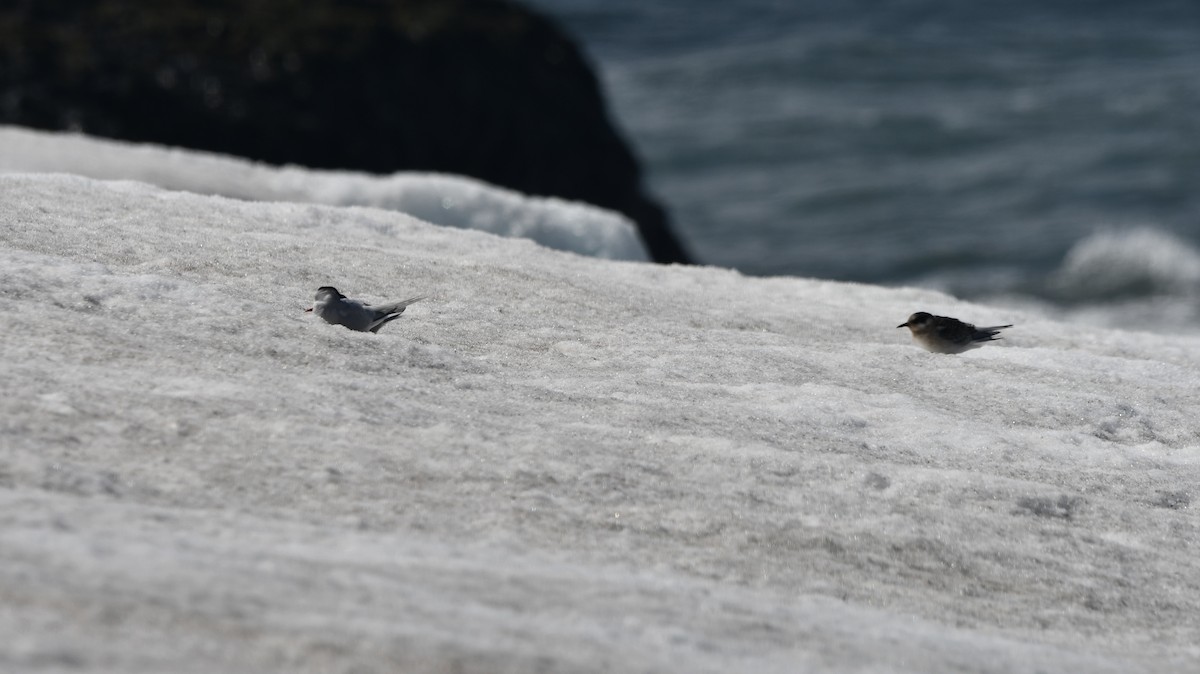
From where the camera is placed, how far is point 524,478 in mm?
4086

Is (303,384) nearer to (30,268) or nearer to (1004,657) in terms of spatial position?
(30,268)

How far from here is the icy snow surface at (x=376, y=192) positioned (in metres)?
9.13

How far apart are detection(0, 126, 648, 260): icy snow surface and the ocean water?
14.7m

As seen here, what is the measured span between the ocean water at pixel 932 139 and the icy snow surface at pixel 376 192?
48.1 ft

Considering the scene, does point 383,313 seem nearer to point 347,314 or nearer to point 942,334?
point 347,314

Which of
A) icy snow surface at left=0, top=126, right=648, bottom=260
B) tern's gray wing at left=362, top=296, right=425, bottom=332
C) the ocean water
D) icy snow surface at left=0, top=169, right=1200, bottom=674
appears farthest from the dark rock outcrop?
tern's gray wing at left=362, top=296, right=425, bottom=332

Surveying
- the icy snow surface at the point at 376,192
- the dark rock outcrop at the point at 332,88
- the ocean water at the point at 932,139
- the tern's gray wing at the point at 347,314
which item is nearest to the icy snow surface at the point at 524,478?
the tern's gray wing at the point at 347,314

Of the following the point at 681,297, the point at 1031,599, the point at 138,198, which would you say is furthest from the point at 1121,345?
the point at 138,198

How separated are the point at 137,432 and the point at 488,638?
53.6 inches

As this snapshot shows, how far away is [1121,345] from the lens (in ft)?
22.6

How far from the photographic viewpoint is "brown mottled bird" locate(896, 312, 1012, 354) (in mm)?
6082

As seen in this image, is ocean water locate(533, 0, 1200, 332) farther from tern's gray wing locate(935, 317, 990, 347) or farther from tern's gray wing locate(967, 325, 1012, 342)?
tern's gray wing locate(935, 317, 990, 347)

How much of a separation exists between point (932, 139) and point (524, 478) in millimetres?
30366

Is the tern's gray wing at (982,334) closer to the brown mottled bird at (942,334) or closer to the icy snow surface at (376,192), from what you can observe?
the brown mottled bird at (942,334)
